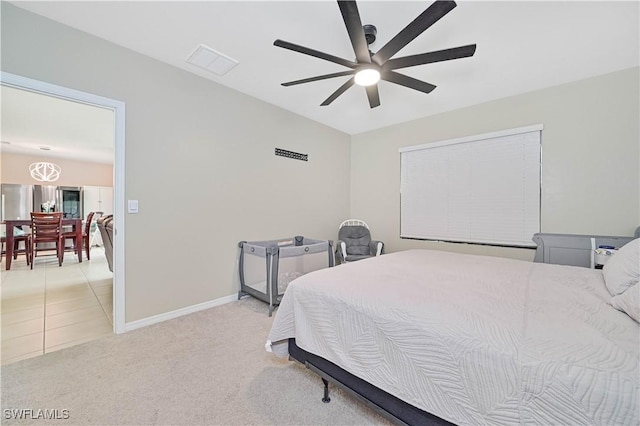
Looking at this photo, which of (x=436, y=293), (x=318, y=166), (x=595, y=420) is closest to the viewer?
(x=595, y=420)

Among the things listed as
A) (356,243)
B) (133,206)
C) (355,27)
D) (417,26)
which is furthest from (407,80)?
(133,206)

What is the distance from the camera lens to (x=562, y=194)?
9.46ft

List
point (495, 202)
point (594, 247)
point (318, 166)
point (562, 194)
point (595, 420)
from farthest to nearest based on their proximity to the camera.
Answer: point (318, 166)
point (495, 202)
point (562, 194)
point (594, 247)
point (595, 420)

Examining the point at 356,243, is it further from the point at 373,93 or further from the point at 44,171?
the point at 44,171

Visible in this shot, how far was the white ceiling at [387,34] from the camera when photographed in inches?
73.0

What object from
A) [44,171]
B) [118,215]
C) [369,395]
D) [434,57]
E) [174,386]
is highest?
[434,57]

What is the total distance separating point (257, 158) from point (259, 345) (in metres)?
2.26

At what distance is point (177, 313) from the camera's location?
106 inches

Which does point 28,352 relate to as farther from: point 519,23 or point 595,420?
point 519,23

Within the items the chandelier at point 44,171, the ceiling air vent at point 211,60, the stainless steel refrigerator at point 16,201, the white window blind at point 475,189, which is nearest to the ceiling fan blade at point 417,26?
the ceiling air vent at point 211,60

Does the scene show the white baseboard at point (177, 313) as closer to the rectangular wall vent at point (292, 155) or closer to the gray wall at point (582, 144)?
the rectangular wall vent at point (292, 155)

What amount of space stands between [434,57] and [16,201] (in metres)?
9.08

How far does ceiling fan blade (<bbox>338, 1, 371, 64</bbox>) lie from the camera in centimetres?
140

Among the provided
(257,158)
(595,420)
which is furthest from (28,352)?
(595,420)
